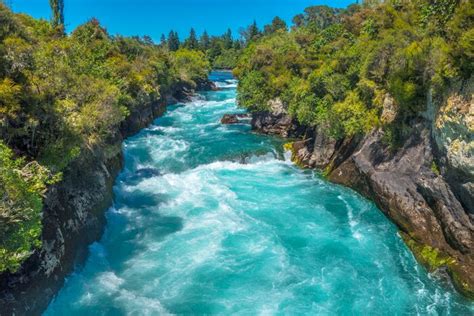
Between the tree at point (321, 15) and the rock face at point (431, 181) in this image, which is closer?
the rock face at point (431, 181)

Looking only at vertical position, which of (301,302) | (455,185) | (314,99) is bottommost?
(301,302)

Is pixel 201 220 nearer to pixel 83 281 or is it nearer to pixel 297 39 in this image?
pixel 83 281

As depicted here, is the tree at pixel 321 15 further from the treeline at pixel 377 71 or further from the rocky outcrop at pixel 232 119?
the rocky outcrop at pixel 232 119

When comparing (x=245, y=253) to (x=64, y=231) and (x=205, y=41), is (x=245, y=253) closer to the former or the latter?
(x=64, y=231)

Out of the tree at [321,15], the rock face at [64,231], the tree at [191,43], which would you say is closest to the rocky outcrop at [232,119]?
the rock face at [64,231]

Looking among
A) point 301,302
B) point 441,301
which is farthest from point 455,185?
point 301,302

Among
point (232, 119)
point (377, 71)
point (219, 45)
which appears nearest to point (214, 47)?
point (219, 45)
